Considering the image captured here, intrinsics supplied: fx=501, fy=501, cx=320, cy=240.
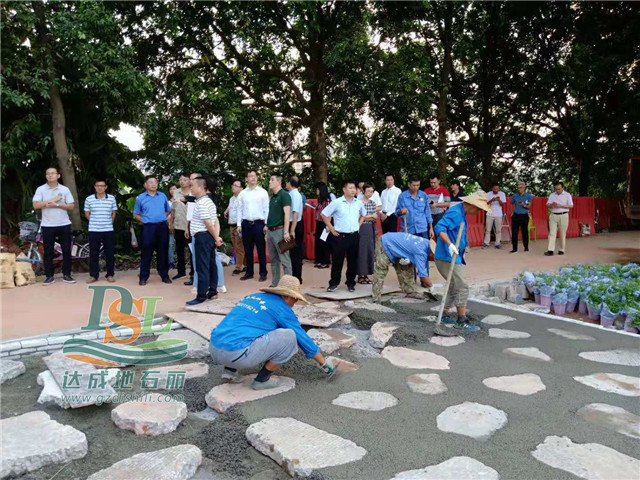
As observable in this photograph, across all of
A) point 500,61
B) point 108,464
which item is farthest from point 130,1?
point 500,61

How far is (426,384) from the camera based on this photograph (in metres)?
4.05

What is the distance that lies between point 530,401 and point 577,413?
1.04 feet

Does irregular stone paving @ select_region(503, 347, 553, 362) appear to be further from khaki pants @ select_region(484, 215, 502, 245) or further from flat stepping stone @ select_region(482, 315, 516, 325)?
khaki pants @ select_region(484, 215, 502, 245)

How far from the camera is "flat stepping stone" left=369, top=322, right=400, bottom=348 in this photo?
4957 mm

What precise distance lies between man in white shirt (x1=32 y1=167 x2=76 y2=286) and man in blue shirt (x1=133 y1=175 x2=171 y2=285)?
1.01 metres

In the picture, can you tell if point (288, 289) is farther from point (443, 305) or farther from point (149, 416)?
point (443, 305)

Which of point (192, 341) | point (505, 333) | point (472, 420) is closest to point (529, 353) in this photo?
point (505, 333)

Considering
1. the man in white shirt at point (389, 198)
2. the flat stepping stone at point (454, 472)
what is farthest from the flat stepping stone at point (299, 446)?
the man in white shirt at point (389, 198)

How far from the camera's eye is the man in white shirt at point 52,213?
24.0 feet

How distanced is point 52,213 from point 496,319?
6388 millimetres

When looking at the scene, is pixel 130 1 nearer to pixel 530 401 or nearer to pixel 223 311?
pixel 223 311

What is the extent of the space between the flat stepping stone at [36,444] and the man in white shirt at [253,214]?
187 inches

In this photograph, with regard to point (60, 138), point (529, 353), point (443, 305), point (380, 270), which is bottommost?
point (529, 353)

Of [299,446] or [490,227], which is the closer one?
[299,446]
